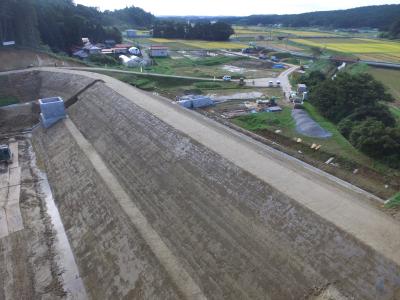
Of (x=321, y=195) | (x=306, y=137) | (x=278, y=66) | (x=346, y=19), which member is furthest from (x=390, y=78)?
(x=346, y=19)

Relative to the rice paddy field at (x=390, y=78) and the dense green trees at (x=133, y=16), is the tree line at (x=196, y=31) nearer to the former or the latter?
the dense green trees at (x=133, y=16)

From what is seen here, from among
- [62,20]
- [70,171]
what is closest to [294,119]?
[70,171]

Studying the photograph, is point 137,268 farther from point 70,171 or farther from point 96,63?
point 96,63

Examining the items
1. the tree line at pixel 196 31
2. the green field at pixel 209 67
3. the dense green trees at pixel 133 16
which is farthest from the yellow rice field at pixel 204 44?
the dense green trees at pixel 133 16

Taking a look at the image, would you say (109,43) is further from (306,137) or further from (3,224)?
(3,224)

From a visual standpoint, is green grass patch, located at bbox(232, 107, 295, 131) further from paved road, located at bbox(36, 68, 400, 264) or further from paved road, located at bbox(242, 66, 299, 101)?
paved road, located at bbox(242, 66, 299, 101)
